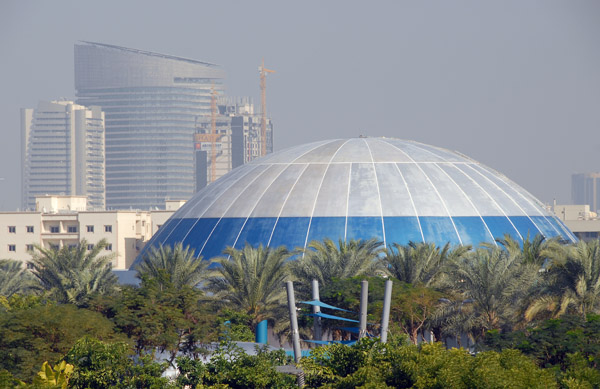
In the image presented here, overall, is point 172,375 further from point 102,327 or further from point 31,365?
point 31,365

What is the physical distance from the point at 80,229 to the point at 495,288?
81.9m

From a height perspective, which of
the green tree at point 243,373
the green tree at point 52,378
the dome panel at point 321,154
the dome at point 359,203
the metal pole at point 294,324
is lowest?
the green tree at point 243,373

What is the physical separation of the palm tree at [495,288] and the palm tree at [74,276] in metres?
17.5

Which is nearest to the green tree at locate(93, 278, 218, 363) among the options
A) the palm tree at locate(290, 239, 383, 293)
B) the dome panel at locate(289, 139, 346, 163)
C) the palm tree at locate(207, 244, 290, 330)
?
the palm tree at locate(207, 244, 290, 330)

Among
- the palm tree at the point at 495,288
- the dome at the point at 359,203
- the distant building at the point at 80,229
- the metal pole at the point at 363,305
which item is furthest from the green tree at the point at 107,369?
the distant building at the point at 80,229

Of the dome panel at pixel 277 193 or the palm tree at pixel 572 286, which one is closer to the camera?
the palm tree at pixel 572 286

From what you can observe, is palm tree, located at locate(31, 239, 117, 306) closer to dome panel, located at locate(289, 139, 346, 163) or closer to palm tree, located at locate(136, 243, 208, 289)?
palm tree, located at locate(136, 243, 208, 289)

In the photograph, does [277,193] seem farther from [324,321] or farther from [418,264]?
[324,321]

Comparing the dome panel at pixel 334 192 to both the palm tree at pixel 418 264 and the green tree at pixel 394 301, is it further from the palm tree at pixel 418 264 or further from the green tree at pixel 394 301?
the green tree at pixel 394 301

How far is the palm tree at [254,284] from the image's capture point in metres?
51.8

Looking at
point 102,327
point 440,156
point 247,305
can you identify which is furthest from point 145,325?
point 440,156

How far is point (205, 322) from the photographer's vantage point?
46.2m

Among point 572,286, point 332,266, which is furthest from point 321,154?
point 572,286

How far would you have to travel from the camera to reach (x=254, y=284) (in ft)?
171
